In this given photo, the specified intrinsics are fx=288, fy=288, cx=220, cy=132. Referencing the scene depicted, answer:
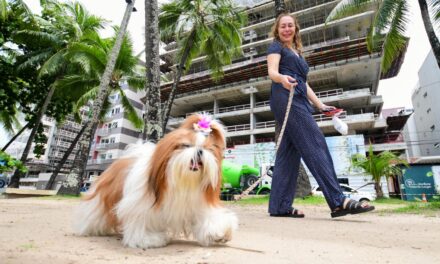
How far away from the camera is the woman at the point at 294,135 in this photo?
2.88m

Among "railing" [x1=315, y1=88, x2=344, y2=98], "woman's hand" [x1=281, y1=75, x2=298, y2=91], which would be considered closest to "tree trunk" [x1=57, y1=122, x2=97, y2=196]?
"woman's hand" [x1=281, y1=75, x2=298, y2=91]

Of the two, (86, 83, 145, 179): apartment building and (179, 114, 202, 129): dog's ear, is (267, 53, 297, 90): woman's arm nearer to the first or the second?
(179, 114, 202, 129): dog's ear

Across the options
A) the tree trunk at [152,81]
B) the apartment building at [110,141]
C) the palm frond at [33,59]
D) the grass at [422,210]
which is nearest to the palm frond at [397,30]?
the grass at [422,210]

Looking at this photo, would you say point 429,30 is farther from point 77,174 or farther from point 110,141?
point 110,141

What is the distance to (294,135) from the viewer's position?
9.91 feet

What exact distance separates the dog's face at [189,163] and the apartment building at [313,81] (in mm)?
23853

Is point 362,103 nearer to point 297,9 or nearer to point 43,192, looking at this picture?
point 297,9

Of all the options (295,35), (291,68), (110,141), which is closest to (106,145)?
(110,141)

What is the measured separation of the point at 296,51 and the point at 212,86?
1238 inches

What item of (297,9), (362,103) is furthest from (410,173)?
(297,9)

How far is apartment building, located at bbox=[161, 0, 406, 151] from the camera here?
90.3ft

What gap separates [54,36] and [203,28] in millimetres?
8703

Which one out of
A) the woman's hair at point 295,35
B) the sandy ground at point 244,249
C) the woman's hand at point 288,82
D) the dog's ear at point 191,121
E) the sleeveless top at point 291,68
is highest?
the woman's hair at point 295,35

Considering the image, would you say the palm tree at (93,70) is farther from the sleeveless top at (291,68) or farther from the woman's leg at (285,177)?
the woman's leg at (285,177)
